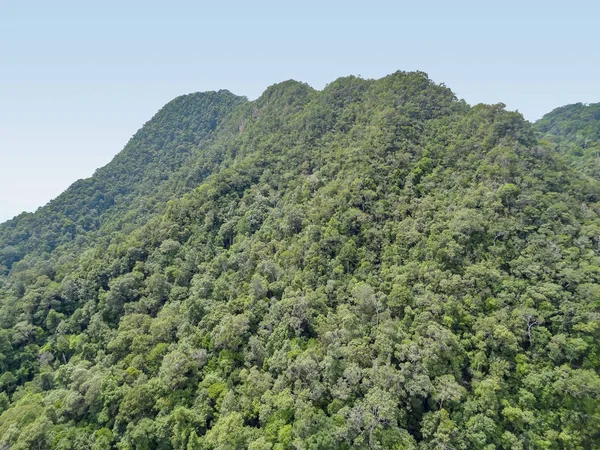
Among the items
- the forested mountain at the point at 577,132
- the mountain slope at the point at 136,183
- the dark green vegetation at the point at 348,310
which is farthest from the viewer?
the mountain slope at the point at 136,183

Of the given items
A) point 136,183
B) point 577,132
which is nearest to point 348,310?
point 136,183

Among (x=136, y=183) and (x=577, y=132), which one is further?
(x=136, y=183)

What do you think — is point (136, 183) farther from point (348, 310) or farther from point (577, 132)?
point (577, 132)

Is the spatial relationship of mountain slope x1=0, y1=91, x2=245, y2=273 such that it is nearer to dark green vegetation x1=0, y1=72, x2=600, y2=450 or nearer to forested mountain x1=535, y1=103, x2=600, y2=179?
dark green vegetation x1=0, y1=72, x2=600, y2=450

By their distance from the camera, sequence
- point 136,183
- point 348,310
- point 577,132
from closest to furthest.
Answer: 1. point 348,310
2. point 577,132
3. point 136,183

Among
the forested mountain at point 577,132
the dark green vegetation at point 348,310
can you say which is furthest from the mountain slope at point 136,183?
the forested mountain at point 577,132

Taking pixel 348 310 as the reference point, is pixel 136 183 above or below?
above

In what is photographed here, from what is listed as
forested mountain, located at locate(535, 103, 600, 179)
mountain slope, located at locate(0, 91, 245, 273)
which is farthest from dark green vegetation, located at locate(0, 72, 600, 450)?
mountain slope, located at locate(0, 91, 245, 273)

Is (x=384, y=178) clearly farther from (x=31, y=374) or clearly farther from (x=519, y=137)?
(x=31, y=374)

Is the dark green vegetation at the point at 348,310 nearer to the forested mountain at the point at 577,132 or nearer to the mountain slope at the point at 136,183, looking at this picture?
the forested mountain at the point at 577,132

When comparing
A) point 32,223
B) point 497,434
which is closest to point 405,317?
point 497,434
